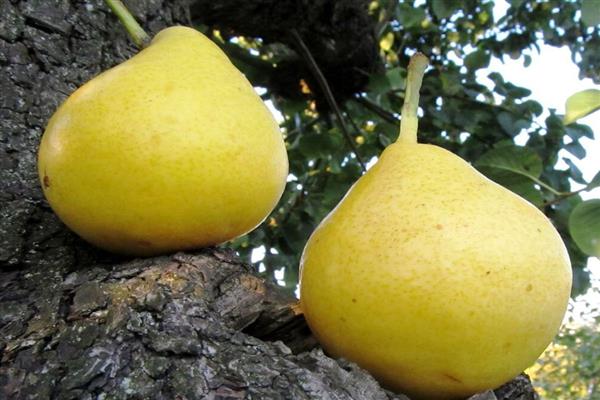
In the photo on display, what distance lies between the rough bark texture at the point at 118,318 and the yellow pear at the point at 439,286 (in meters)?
0.05

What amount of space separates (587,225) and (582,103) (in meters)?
0.21

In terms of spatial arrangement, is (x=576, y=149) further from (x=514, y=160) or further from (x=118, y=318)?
(x=118, y=318)

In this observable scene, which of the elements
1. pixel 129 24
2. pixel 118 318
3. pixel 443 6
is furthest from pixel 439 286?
pixel 443 6

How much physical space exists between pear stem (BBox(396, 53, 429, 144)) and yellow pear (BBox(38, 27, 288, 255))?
176mm

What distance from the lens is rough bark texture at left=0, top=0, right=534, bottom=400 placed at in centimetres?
51

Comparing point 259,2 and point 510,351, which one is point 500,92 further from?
point 510,351

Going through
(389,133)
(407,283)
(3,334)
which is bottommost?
(389,133)

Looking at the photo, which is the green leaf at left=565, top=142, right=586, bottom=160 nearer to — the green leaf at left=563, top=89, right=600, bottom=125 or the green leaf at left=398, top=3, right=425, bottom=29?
the green leaf at left=398, top=3, right=425, bottom=29

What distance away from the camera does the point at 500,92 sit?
6.29 ft

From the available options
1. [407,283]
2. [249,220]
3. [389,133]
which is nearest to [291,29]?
[389,133]

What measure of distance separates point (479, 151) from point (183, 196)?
4.58ft

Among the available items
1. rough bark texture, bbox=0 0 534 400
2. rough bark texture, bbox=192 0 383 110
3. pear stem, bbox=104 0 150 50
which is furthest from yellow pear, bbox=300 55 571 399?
rough bark texture, bbox=192 0 383 110

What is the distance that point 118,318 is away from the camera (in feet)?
1.82

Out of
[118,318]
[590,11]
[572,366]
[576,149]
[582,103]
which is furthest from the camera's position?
[572,366]
